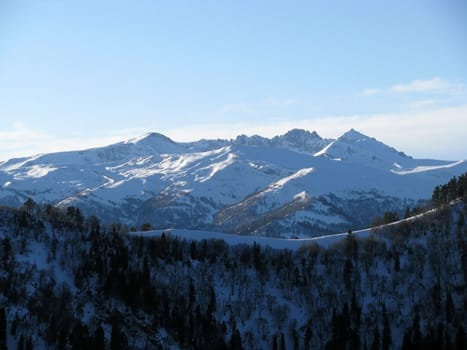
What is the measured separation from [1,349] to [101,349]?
2872 centimetres

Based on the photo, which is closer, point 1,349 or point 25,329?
point 1,349

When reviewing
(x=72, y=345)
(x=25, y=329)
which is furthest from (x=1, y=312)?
(x=72, y=345)

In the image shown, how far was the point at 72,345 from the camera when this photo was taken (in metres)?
198

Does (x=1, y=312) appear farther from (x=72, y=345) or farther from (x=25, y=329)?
(x=72, y=345)

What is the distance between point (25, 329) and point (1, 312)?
8.97 meters

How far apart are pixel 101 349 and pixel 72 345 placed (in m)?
8.37

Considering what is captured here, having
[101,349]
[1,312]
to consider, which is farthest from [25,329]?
[101,349]

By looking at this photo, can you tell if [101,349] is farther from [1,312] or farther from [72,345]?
[1,312]

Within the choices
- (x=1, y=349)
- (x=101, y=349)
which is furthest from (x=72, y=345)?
(x=1, y=349)

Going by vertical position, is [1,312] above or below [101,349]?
above

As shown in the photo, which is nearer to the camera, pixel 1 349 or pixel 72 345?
pixel 1 349

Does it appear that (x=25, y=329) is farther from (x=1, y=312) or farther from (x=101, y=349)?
(x=101, y=349)

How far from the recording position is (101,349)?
7864 inches

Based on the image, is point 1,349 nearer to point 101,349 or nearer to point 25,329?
point 25,329
